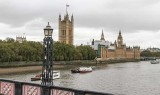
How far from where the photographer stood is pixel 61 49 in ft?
384

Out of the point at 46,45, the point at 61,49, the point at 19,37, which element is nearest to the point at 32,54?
the point at 61,49

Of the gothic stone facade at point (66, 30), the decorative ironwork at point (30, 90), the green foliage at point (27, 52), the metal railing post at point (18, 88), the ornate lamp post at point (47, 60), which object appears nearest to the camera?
the decorative ironwork at point (30, 90)

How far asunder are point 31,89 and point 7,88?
6.28ft

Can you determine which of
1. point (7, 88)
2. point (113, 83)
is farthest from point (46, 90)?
point (113, 83)

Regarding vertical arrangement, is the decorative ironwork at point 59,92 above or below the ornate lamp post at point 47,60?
below

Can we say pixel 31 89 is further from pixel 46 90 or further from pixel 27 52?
pixel 27 52

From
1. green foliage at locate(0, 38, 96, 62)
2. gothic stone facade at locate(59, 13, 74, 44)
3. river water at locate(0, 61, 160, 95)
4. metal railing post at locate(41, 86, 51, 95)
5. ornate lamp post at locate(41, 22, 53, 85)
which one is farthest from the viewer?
gothic stone facade at locate(59, 13, 74, 44)

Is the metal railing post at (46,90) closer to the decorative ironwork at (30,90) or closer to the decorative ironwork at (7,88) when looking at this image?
the decorative ironwork at (30,90)

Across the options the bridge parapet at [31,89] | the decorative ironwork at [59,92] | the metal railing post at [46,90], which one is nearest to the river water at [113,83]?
the bridge parapet at [31,89]

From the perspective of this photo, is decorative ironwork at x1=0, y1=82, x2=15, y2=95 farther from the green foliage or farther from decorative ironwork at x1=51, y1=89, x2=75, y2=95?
the green foliage

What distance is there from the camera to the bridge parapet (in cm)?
1255

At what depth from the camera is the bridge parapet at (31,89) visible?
1255cm

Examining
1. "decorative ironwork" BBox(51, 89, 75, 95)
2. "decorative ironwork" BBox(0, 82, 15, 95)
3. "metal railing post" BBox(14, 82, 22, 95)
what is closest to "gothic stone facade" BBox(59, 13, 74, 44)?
"decorative ironwork" BBox(0, 82, 15, 95)

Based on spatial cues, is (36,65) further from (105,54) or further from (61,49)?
(105,54)
